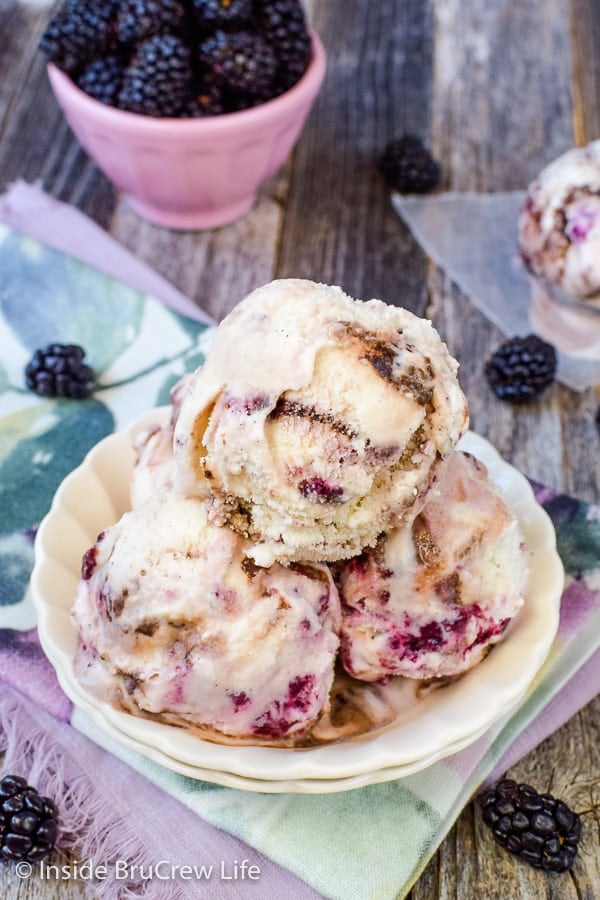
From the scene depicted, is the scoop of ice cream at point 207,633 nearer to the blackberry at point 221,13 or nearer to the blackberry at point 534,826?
the blackberry at point 534,826

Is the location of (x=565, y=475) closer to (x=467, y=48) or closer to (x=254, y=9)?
(x=254, y=9)

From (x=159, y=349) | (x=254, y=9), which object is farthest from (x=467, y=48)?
(x=159, y=349)

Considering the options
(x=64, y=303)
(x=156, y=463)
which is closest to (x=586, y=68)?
(x=64, y=303)

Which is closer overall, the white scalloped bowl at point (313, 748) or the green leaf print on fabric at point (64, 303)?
the white scalloped bowl at point (313, 748)

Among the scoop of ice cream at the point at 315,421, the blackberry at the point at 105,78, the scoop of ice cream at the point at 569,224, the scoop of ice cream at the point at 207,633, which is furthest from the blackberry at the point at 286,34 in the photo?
the scoop of ice cream at the point at 207,633

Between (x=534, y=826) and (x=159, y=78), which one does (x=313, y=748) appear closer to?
(x=534, y=826)

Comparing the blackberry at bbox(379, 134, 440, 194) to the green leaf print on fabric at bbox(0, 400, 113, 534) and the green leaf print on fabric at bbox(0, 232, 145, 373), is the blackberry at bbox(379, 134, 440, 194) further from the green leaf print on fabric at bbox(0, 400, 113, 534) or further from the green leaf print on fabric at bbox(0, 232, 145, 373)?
the green leaf print on fabric at bbox(0, 400, 113, 534)
